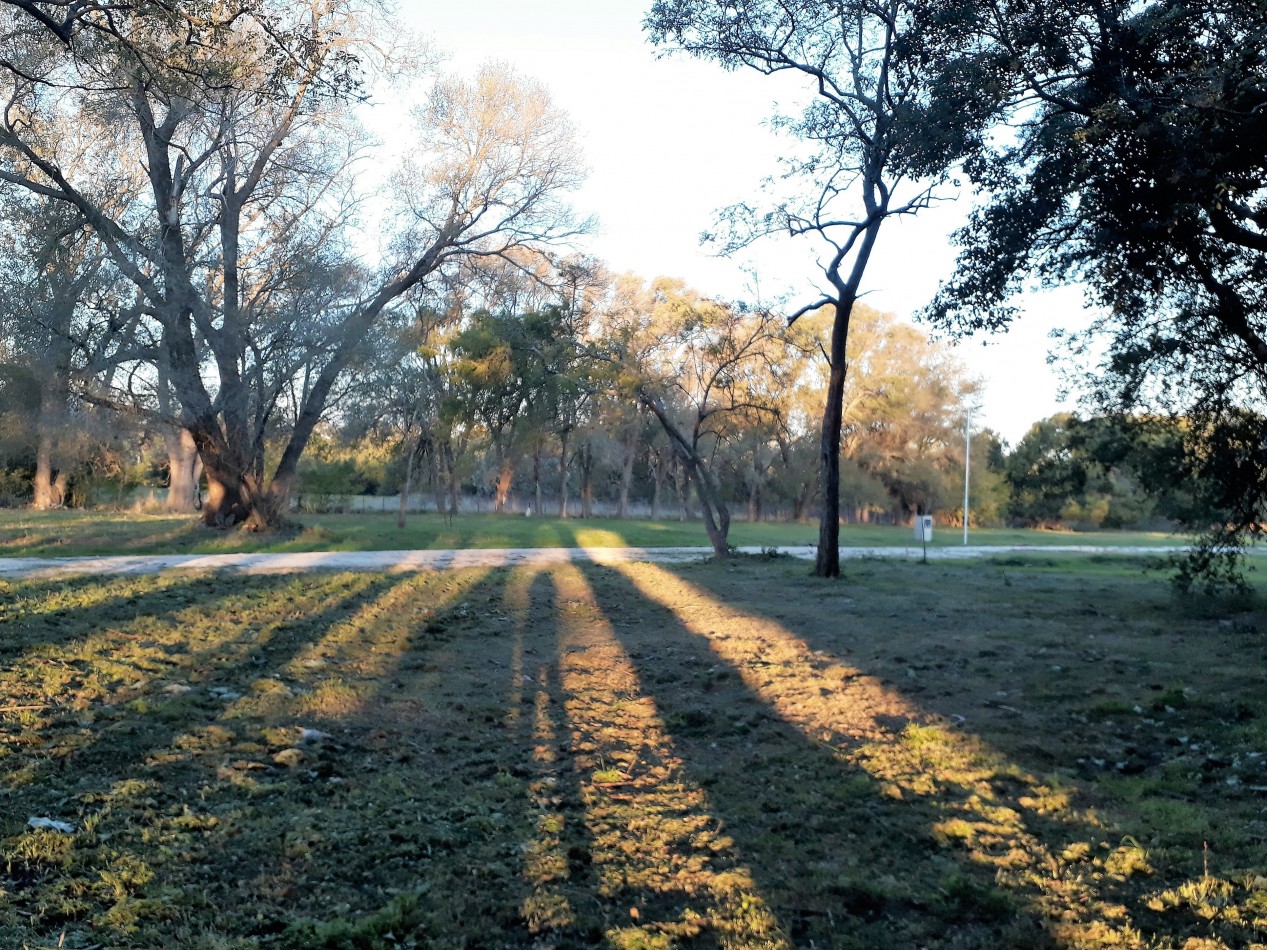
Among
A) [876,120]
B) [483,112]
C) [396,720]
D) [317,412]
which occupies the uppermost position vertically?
[483,112]

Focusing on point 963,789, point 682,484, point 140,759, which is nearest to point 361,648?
point 140,759

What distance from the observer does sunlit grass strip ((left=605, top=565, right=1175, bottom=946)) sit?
14.5ft

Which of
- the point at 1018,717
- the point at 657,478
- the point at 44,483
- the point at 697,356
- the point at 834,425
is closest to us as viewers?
the point at 1018,717

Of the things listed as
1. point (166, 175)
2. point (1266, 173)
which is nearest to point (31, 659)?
point (1266, 173)

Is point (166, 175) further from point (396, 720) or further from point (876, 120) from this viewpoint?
point (396, 720)

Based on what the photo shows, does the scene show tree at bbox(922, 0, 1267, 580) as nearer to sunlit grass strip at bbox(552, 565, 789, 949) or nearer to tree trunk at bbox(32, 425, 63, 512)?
sunlit grass strip at bbox(552, 565, 789, 949)

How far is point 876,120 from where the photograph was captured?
1659 cm

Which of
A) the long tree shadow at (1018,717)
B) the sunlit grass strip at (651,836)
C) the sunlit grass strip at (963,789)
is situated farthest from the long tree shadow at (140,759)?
the long tree shadow at (1018,717)

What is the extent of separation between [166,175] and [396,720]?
18.2 metres

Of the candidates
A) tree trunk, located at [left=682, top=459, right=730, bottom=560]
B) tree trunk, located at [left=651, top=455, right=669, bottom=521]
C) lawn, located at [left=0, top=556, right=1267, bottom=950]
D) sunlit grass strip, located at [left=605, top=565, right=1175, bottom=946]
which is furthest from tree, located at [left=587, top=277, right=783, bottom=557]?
tree trunk, located at [left=651, top=455, right=669, bottom=521]

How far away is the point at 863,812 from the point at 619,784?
1.38 metres

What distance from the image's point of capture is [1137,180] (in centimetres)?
1080

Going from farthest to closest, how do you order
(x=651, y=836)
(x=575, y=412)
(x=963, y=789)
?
(x=575, y=412), (x=963, y=789), (x=651, y=836)

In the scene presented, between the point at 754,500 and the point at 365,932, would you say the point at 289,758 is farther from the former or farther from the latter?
the point at 754,500
